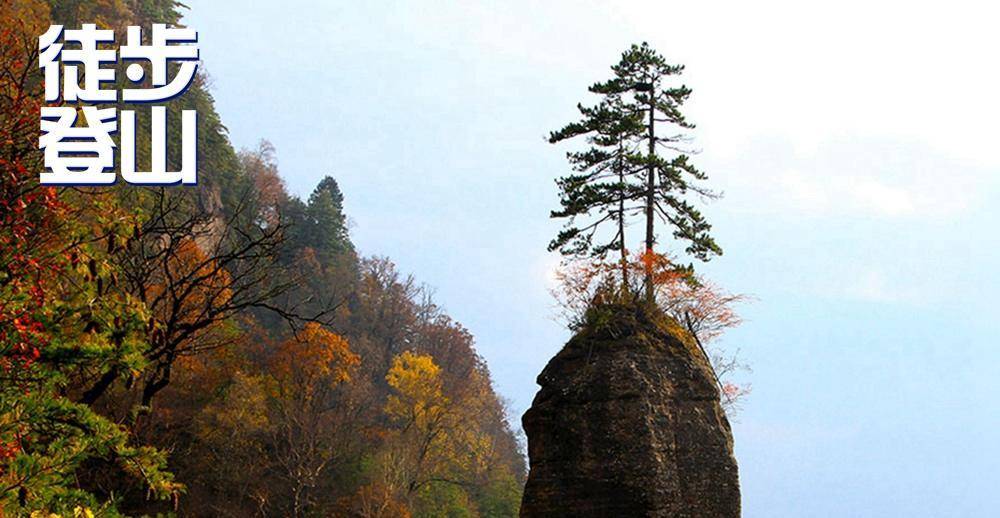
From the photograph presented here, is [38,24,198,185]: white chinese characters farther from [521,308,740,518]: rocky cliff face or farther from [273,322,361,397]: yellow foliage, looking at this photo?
[273,322,361,397]: yellow foliage

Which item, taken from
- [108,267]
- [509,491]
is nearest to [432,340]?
[509,491]

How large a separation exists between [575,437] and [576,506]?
65.4 inches

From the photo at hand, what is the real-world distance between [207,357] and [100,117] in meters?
37.1

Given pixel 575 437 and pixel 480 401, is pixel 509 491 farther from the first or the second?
pixel 575 437

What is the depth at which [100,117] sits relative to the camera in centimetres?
1471

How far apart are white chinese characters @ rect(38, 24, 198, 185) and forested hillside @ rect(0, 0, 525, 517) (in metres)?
0.44

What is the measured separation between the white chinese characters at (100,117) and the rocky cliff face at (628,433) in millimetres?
11709

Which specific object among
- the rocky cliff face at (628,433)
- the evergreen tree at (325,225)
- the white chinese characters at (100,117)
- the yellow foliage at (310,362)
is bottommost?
the rocky cliff face at (628,433)

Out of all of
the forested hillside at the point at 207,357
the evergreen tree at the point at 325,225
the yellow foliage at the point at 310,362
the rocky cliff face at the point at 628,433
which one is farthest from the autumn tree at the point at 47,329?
the evergreen tree at the point at 325,225

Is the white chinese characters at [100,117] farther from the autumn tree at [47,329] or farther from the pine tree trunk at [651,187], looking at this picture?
the pine tree trunk at [651,187]

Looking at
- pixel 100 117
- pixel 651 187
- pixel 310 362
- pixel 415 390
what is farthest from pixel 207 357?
pixel 100 117

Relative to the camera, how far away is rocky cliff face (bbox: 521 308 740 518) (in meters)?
21.8

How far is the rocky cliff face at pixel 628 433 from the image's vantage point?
21.8 metres

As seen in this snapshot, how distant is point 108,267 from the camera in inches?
392
